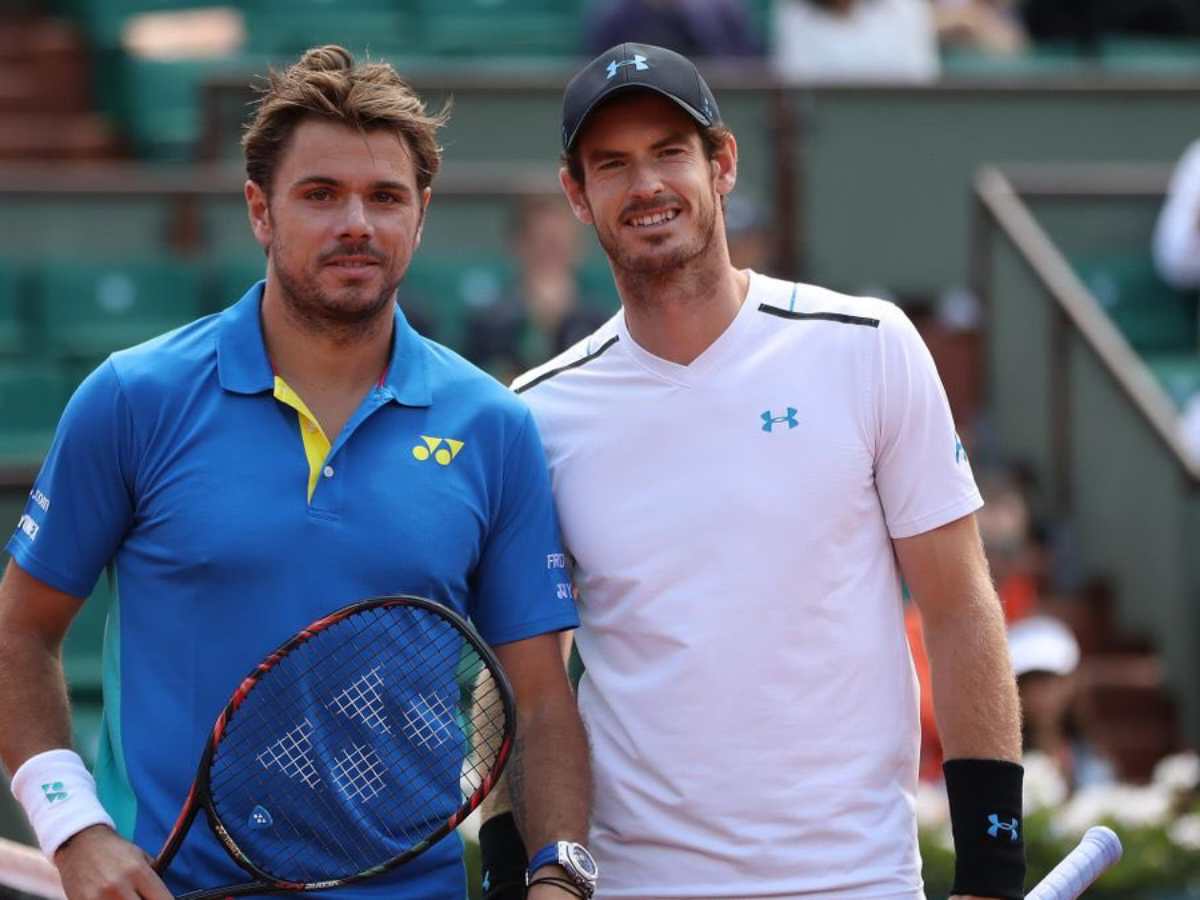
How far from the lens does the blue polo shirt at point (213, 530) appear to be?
3.47 m

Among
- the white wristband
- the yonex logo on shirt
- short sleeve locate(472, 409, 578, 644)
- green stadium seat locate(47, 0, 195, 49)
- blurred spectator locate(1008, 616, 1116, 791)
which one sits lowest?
blurred spectator locate(1008, 616, 1116, 791)

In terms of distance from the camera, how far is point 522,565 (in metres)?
3.68

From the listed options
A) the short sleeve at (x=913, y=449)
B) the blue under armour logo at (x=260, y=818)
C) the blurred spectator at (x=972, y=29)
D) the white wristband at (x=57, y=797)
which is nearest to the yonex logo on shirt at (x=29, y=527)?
the white wristband at (x=57, y=797)

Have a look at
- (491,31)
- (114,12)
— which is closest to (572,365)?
(491,31)

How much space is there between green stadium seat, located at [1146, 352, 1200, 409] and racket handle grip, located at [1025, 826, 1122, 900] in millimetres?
5538

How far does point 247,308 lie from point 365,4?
22.7 ft

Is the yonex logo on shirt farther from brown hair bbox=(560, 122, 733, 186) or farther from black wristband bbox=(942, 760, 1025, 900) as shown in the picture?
black wristband bbox=(942, 760, 1025, 900)

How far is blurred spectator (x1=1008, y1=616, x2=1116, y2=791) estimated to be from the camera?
7305mm

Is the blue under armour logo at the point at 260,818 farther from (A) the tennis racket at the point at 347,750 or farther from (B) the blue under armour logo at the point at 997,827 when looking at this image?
(B) the blue under armour logo at the point at 997,827

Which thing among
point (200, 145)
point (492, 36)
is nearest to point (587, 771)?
point (200, 145)

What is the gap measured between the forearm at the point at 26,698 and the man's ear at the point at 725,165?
1.29 m

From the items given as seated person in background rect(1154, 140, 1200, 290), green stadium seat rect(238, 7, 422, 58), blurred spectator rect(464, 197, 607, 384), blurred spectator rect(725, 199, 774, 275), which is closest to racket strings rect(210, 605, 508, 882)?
blurred spectator rect(464, 197, 607, 384)

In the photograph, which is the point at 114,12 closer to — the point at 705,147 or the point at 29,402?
the point at 29,402

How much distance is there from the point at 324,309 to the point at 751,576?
2.53 feet
